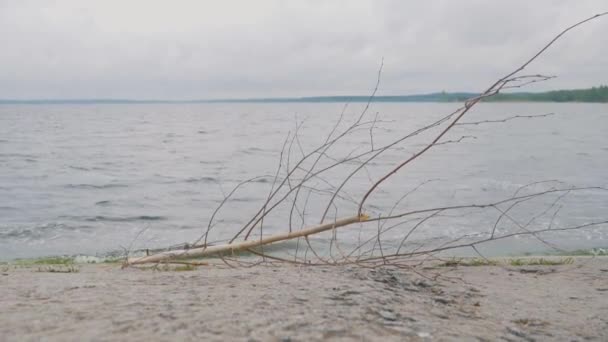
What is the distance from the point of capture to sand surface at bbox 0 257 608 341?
2.54 m

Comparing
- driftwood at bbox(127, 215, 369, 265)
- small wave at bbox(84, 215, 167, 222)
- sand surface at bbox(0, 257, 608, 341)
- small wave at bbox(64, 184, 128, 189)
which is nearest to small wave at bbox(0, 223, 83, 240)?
small wave at bbox(84, 215, 167, 222)

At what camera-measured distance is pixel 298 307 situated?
2.93m

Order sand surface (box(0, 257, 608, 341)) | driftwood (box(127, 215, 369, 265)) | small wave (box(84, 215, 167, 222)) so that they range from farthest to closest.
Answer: small wave (box(84, 215, 167, 222)) → driftwood (box(127, 215, 369, 265)) → sand surface (box(0, 257, 608, 341))

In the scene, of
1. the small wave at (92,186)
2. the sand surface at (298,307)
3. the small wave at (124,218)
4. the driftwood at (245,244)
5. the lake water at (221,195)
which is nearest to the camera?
the sand surface at (298,307)

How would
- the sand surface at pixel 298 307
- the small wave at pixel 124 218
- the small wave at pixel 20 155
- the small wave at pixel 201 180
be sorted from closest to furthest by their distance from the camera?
the sand surface at pixel 298 307 → the small wave at pixel 124 218 → the small wave at pixel 201 180 → the small wave at pixel 20 155

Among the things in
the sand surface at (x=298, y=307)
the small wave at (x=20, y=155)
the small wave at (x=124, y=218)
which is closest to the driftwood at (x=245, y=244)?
the sand surface at (x=298, y=307)

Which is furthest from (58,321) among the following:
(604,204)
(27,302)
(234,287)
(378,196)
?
(604,204)

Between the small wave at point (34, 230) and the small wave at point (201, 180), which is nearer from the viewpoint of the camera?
the small wave at point (34, 230)

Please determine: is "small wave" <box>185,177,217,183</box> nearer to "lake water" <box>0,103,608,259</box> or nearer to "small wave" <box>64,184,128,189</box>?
"lake water" <box>0,103,608,259</box>

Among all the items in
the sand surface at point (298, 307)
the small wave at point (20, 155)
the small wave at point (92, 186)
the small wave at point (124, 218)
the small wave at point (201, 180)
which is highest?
the sand surface at point (298, 307)

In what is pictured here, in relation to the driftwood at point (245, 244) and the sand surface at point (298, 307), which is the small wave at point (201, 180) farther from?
the sand surface at point (298, 307)

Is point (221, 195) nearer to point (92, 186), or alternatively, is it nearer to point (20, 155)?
point (92, 186)

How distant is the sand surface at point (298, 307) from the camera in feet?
8.32

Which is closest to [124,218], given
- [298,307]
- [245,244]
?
[245,244]
